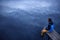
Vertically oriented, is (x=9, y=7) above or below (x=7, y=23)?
above

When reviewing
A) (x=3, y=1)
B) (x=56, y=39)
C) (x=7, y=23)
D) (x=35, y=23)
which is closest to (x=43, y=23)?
(x=35, y=23)

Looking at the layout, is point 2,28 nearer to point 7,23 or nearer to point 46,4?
point 7,23

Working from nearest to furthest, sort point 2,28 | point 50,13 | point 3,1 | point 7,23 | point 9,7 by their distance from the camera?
point 2,28, point 7,23, point 50,13, point 9,7, point 3,1

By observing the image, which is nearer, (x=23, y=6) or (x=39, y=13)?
(x=39, y=13)

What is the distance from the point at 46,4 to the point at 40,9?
1.53 meters

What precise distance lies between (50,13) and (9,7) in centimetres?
434

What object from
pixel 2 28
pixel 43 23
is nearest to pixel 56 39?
pixel 43 23

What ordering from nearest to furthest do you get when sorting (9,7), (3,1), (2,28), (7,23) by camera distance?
(2,28) → (7,23) → (9,7) → (3,1)

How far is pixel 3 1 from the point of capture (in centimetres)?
1554

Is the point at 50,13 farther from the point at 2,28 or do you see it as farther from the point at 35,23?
the point at 2,28

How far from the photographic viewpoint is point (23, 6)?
14695 millimetres

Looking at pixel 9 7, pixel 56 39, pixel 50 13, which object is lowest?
pixel 56 39

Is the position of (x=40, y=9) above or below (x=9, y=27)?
above

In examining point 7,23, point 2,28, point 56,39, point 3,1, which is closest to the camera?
point 56,39
